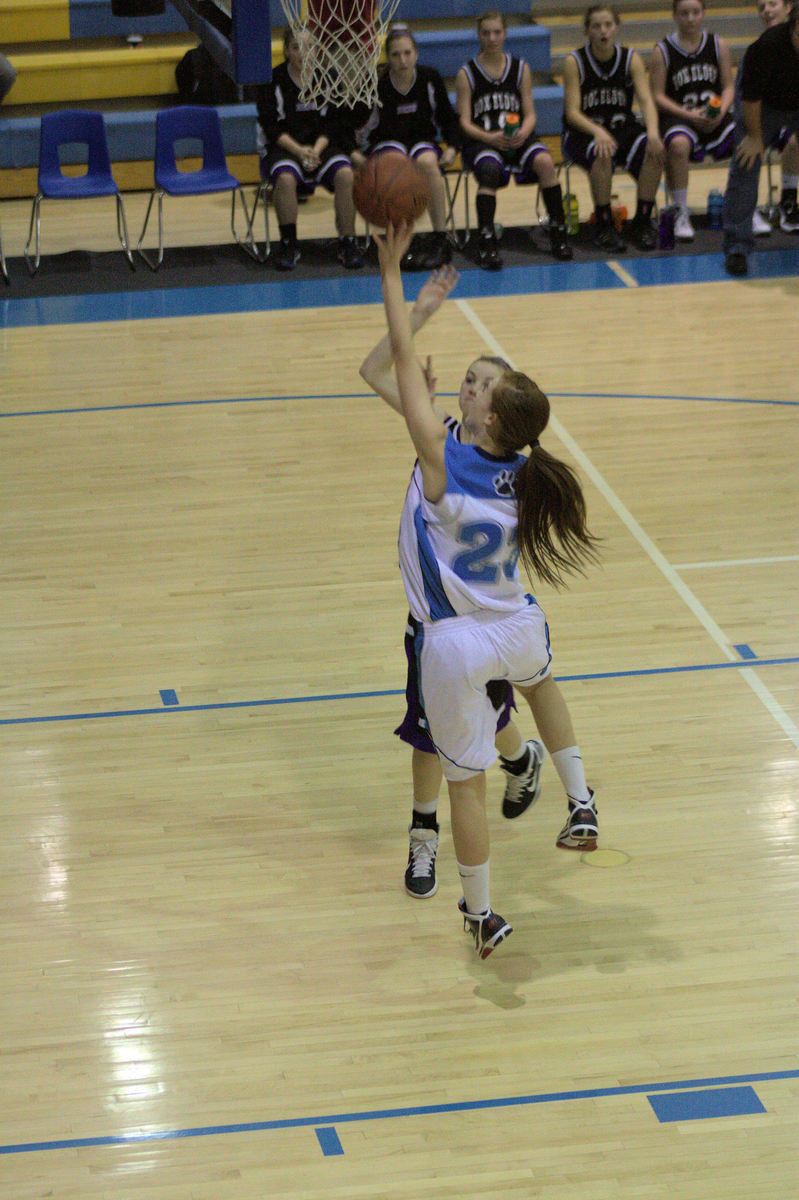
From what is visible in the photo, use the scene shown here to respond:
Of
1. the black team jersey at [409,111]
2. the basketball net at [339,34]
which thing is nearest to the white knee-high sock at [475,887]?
the basketball net at [339,34]

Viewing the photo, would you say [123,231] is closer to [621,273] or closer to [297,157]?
[297,157]

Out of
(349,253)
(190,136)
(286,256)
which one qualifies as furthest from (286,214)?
(190,136)

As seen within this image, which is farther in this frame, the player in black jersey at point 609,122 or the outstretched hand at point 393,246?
the player in black jersey at point 609,122

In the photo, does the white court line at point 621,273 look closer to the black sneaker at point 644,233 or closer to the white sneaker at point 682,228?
the black sneaker at point 644,233

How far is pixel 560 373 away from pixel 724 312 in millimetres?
1568

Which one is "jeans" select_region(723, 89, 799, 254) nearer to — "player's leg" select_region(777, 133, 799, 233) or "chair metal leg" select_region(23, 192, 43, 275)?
"player's leg" select_region(777, 133, 799, 233)

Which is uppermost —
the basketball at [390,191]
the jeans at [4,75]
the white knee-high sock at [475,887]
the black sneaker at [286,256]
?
the basketball at [390,191]

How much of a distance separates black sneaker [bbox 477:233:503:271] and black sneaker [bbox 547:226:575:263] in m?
0.44

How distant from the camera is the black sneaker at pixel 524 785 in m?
4.30

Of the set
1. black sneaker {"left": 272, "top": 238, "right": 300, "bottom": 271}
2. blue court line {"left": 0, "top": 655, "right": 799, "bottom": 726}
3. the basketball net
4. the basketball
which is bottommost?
blue court line {"left": 0, "top": 655, "right": 799, "bottom": 726}

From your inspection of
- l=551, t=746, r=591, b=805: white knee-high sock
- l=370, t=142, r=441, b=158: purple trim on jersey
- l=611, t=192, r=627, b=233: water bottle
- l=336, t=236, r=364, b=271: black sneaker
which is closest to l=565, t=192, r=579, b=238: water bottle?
l=611, t=192, r=627, b=233: water bottle

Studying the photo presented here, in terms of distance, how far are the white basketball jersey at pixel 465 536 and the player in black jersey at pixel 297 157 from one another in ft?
21.8

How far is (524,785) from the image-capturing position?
432cm

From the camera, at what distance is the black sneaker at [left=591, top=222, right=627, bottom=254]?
10141 millimetres
